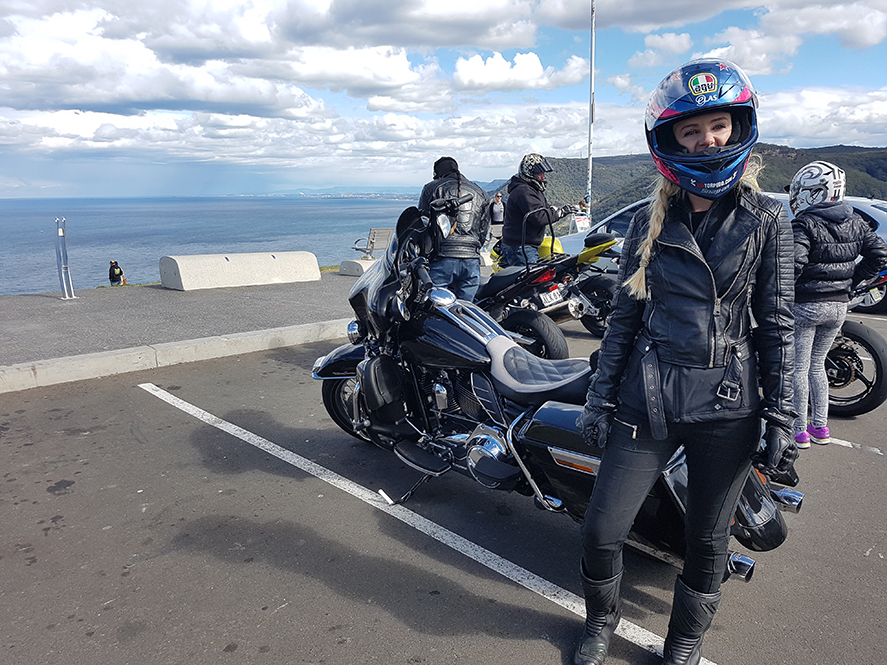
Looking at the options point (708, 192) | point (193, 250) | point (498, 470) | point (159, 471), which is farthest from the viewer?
point (193, 250)

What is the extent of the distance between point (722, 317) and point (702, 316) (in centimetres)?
7

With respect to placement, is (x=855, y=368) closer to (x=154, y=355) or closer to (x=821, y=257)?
(x=821, y=257)

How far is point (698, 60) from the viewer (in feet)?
6.55

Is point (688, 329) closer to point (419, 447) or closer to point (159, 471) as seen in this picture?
point (419, 447)

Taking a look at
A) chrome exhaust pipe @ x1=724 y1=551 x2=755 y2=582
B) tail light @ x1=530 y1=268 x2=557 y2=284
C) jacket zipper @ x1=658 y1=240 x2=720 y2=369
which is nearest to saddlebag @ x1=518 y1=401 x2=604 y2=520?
chrome exhaust pipe @ x1=724 y1=551 x2=755 y2=582

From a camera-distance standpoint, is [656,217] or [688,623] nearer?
[656,217]

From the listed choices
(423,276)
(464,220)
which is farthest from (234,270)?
(423,276)

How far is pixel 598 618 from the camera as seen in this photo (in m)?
2.41

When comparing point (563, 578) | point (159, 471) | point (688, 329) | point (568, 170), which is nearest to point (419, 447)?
point (563, 578)

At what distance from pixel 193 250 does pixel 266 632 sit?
83100 mm

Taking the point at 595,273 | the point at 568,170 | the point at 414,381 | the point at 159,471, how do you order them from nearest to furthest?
the point at 414,381 < the point at 159,471 < the point at 595,273 < the point at 568,170

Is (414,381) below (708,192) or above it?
below

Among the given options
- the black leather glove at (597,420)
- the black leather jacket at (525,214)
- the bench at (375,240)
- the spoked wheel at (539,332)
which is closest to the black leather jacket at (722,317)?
the black leather glove at (597,420)

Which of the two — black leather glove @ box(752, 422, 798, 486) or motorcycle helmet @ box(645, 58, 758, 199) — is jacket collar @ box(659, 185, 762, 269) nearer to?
motorcycle helmet @ box(645, 58, 758, 199)
